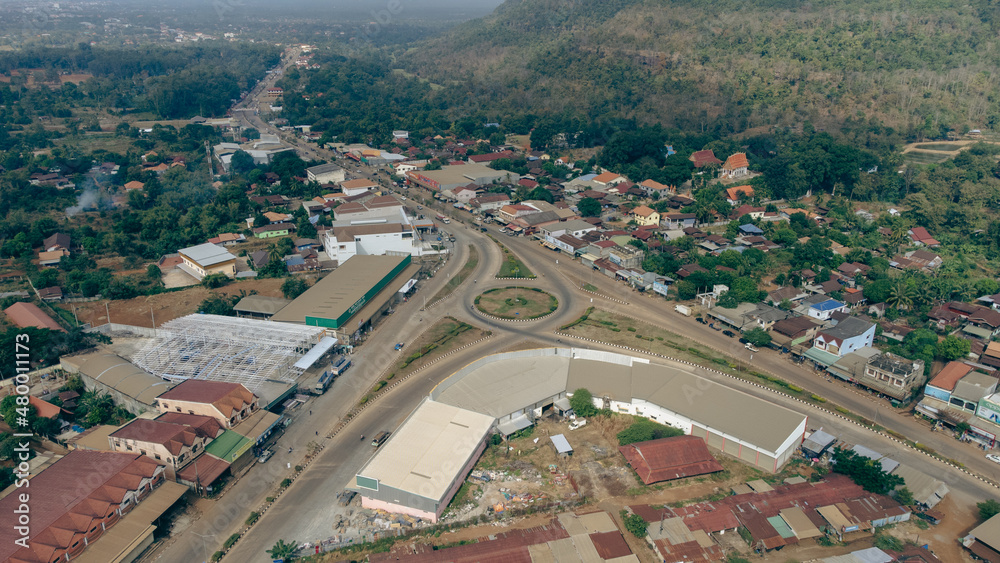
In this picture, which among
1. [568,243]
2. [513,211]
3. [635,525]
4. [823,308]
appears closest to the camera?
[635,525]

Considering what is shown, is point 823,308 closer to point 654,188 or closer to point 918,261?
point 918,261

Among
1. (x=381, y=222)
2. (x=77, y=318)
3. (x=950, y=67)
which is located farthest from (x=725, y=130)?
(x=77, y=318)

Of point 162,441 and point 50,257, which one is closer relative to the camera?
point 162,441

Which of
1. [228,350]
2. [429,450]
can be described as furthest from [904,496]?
[228,350]

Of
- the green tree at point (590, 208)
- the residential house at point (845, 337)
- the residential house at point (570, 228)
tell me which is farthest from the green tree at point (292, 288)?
the residential house at point (845, 337)

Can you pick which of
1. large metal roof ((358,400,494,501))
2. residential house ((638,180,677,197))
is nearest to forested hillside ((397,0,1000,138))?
residential house ((638,180,677,197))

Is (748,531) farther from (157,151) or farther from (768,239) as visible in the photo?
(157,151)

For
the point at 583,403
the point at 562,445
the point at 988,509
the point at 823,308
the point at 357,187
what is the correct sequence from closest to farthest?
the point at 988,509
the point at 562,445
the point at 583,403
the point at 823,308
the point at 357,187

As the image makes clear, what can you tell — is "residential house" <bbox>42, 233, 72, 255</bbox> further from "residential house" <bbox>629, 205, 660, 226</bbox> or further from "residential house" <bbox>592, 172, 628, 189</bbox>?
"residential house" <bbox>592, 172, 628, 189</bbox>
